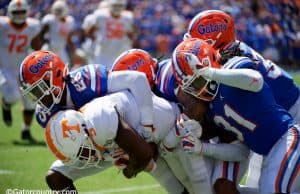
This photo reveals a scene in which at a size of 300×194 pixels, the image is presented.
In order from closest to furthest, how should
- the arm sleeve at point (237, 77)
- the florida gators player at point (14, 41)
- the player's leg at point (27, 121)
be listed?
the arm sleeve at point (237, 77) → the player's leg at point (27, 121) → the florida gators player at point (14, 41)

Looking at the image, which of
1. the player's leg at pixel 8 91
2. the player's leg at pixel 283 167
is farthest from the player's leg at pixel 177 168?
the player's leg at pixel 8 91

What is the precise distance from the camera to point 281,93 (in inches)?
199

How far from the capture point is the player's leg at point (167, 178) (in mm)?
4750

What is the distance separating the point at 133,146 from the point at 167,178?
0.72m

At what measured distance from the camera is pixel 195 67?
163 inches

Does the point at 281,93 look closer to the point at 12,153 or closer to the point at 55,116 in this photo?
the point at 55,116

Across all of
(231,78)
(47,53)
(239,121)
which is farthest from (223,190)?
(47,53)

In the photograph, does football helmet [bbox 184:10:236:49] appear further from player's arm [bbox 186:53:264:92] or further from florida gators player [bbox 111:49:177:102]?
player's arm [bbox 186:53:264:92]

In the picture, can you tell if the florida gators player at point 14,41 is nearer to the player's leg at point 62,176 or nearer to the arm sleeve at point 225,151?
the player's leg at point 62,176

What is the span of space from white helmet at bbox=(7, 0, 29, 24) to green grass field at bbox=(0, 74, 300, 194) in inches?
71.9

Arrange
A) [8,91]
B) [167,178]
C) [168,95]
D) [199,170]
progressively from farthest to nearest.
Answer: [8,91]
[167,178]
[168,95]
[199,170]

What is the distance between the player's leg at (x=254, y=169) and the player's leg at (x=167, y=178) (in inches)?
17.5

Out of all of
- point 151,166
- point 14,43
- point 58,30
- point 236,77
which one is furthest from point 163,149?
point 58,30

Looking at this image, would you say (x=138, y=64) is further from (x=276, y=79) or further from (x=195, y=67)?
(x=276, y=79)
